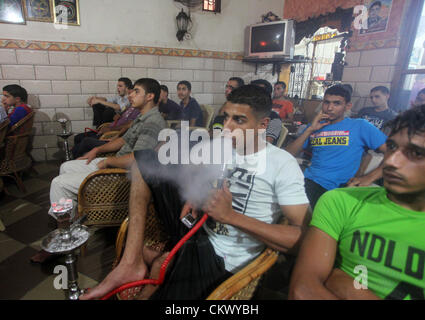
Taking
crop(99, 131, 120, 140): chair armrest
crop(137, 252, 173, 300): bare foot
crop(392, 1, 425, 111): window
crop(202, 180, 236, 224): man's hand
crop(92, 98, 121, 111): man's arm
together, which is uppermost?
crop(392, 1, 425, 111): window

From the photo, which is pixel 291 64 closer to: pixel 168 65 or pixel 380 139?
pixel 168 65

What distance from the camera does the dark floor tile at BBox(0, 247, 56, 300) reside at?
153 cm

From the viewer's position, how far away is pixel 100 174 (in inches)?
65.7

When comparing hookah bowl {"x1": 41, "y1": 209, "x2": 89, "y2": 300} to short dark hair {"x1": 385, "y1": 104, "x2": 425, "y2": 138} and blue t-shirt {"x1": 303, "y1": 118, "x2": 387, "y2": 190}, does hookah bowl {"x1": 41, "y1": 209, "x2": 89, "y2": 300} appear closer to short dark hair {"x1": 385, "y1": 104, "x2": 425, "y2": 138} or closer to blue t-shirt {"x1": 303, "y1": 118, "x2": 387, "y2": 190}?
short dark hair {"x1": 385, "y1": 104, "x2": 425, "y2": 138}

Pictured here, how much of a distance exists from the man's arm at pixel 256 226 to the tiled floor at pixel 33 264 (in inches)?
6.7

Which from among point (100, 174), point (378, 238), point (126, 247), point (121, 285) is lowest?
point (121, 285)

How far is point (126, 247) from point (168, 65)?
4.01m

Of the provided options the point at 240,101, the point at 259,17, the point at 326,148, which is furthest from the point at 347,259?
the point at 259,17

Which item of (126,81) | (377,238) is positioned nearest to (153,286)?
(377,238)

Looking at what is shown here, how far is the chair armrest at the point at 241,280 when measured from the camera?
2.52 feet

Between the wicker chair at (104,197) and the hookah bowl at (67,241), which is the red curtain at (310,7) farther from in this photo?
the hookah bowl at (67,241)

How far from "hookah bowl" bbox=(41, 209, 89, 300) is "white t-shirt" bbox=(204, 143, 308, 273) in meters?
0.64

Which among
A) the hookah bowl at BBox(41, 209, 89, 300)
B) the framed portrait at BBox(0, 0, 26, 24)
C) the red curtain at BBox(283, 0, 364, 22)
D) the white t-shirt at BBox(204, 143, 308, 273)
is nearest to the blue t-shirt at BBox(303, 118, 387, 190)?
the white t-shirt at BBox(204, 143, 308, 273)

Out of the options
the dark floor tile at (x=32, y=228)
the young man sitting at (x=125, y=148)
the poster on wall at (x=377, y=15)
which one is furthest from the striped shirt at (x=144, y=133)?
the poster on wall at (x=377, y=15)
